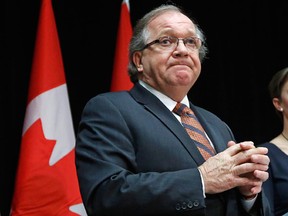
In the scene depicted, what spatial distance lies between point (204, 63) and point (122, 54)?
30.3 inches

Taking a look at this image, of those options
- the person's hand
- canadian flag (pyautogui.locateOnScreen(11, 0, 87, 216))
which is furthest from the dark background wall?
the person's hand

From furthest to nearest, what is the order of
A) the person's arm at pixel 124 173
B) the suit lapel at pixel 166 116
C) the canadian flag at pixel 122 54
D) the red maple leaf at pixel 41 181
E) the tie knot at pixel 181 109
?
the canadian flag at pixel 122 54, the red maple leaf at pixel 41 181, the tie knot at pixel 181 109, the suit lapel at pixel 166 116, the person's arm at pixel 124 173

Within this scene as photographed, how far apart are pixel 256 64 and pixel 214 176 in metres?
2.49

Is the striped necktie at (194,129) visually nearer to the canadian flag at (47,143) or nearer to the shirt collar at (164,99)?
the shirt collar at (164,99)

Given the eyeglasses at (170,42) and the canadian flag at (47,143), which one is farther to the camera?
the canadian flag at (47,143)

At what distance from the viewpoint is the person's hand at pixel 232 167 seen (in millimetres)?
1595

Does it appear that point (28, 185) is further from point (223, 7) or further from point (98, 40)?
point (223, 7)

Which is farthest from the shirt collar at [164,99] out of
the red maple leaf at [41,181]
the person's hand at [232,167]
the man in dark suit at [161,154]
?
the red maple leaf at [41,181]

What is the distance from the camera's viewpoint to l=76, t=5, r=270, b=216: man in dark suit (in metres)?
1.56

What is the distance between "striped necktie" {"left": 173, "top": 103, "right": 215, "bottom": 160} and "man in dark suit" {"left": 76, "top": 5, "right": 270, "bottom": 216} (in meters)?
0.04

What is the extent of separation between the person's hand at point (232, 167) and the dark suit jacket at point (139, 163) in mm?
42

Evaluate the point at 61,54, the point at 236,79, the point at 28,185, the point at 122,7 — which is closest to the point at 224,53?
the point at 236,79

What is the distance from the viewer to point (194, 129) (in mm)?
1872

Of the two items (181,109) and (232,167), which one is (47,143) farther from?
(232,167)
